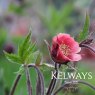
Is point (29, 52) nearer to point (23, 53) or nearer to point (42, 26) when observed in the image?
point (23, 53)

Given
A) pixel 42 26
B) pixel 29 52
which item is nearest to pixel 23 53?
pixel 29 52

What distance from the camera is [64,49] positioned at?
3.72 ft

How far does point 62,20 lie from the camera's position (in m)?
2.58

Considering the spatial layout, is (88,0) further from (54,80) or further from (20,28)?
(54,80)

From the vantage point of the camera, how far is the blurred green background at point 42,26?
6.05 ft

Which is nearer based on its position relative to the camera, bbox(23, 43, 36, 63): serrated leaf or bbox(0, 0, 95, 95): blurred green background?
bbox(23, 43, 36, 63): serrated leaf

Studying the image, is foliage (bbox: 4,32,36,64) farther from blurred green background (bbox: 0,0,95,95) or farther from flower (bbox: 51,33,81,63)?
blurred green background (bbox: 0,0,95,95)

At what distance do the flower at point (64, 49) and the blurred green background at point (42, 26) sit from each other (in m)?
0.50

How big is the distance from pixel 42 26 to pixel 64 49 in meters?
1.59

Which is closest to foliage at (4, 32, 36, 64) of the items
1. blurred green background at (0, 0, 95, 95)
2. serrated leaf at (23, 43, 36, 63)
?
serrated leaf at (23, 43, 36, 63)

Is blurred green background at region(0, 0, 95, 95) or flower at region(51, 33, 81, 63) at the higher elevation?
blurred green background at region(0, 0, 95, 95)

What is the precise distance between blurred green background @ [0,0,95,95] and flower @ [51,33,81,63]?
1.64 ft

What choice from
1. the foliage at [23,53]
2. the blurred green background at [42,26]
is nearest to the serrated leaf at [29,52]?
the foliage at [23,53]

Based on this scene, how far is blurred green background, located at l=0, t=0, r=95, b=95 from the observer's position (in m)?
1.84
